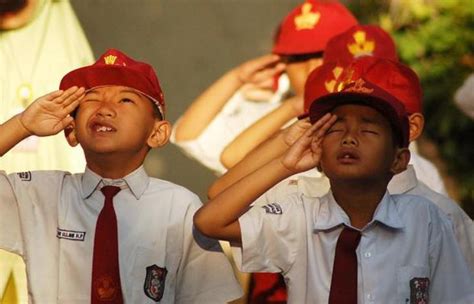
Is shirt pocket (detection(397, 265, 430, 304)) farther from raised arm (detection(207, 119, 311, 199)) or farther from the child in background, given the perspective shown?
the child in background

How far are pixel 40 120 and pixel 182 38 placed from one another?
2.46 metres

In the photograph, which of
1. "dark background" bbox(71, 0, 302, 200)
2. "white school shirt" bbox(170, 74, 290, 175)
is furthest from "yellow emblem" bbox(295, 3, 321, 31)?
"dark background" bbox(71, 0, 302, 200)

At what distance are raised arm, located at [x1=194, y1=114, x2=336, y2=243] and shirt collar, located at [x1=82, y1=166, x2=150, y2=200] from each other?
0.88ft

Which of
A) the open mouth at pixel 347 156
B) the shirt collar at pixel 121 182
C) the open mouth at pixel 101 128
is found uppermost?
the open mouth at pixel 101 128

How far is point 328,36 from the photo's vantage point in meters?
5.51

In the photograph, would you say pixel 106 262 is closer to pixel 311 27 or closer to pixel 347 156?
pixel 347 156

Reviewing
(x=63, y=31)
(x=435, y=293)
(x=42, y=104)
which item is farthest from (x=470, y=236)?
(x=63, y=31)

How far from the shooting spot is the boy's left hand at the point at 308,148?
389 cm

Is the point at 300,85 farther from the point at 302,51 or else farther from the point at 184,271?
the point at 184,271

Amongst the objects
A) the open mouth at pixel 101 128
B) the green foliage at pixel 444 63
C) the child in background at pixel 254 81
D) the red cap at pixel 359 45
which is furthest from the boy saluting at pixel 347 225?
the green foliage at pixel 444 63

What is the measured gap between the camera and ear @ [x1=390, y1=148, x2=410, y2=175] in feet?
13.1

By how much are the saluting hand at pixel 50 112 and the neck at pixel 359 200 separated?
0.82m

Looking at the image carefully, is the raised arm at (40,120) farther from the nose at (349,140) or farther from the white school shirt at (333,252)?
the nose at (349,140)

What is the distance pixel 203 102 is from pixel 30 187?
5.64 feet
